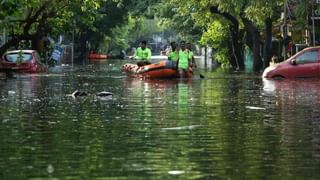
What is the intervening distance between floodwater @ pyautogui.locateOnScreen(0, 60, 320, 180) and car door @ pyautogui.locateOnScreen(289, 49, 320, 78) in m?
13.0

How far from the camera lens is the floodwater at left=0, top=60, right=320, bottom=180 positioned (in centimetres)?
869

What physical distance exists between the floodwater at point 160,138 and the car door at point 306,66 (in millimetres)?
12982

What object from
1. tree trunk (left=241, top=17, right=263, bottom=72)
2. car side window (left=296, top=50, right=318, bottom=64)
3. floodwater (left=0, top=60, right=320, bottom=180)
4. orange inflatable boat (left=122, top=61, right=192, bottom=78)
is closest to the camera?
floodwater (left=0, top=60, right=320, bottom=180)

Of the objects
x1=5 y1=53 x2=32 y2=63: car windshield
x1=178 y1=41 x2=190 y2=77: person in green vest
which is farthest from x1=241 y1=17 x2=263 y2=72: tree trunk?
x1=5 y1=53 x2=32 y2=63: car windshield

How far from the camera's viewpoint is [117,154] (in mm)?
9906

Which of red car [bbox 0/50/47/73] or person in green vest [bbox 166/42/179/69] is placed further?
red car [bbox 0/50/47/73]

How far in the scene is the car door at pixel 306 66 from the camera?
3245 centimetres

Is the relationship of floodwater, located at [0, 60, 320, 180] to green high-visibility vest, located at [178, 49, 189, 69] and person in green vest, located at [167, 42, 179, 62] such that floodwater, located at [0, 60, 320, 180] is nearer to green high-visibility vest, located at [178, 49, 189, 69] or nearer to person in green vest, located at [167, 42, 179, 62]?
green high-visibility vest, located at [178, 49, 189, 69]

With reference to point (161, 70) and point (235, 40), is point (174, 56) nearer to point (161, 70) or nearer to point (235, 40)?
point (161, 70)

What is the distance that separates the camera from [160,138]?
11555mm

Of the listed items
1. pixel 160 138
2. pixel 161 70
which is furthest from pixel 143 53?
pixel 160 138

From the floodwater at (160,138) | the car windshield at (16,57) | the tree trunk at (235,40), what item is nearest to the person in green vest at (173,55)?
the car windshield at (16,57)

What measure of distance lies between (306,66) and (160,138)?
22.0m

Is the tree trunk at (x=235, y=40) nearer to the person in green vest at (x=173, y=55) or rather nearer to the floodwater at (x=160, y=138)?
the person in green vest at (x=173, y=55)
